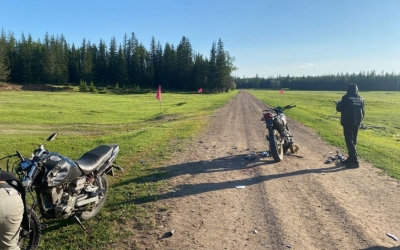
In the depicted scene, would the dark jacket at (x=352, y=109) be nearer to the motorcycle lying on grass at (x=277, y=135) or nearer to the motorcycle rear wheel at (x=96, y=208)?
the motorcycle lying on grass at (x=277, y=135)

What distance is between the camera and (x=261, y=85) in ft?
593

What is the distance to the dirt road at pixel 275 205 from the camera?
435 centimetres

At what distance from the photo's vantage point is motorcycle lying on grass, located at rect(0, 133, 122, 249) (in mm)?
A: 3838

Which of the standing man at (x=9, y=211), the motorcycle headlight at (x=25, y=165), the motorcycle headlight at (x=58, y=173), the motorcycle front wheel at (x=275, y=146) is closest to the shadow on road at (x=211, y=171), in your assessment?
the motorcycle front wheel at (x=275, y=146)

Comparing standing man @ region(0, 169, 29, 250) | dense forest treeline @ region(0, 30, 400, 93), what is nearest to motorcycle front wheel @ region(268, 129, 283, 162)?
standing man @ region(0, 169, 29, 250)

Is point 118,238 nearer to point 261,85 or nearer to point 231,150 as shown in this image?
point 231,150

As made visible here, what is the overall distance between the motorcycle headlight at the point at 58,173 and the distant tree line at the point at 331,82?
148157mm

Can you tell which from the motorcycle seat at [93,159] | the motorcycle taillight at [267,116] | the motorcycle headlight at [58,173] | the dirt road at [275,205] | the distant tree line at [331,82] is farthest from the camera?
the distant tree line at [331,82]

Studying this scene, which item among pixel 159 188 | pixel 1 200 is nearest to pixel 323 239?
pixel 159 188

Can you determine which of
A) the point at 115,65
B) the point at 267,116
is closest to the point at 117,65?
the point at 115,65

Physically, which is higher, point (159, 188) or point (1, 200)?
point (1, 200)

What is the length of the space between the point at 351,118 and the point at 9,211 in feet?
27.6

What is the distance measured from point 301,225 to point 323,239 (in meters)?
0.46

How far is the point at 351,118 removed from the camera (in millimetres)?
8539
